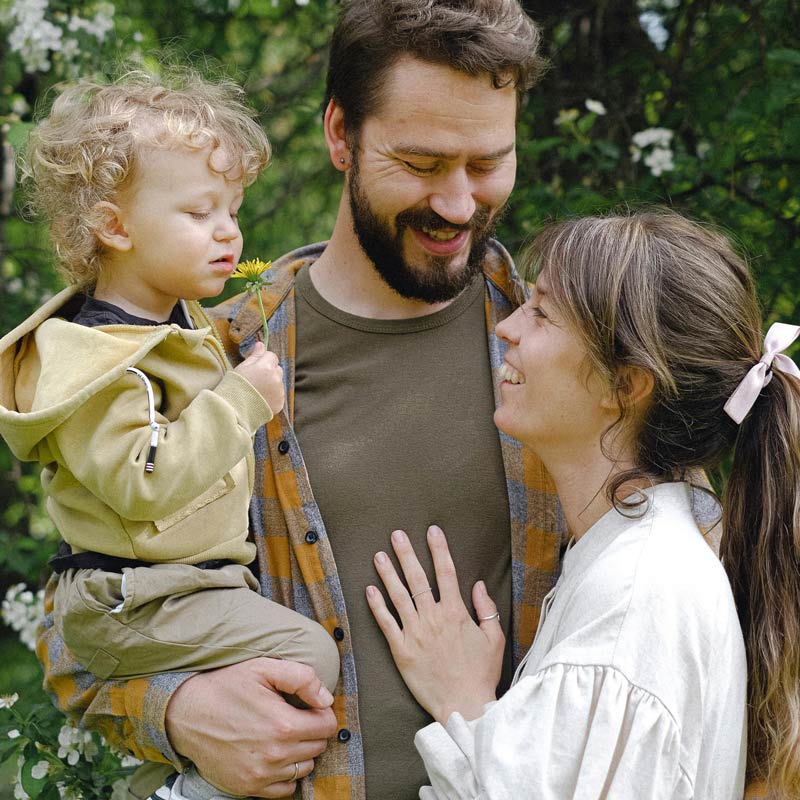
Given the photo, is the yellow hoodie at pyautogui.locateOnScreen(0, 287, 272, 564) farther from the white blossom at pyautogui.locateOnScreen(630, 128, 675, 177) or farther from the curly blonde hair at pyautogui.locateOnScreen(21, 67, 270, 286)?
the white blossom at pyautogui.locateOnScreen(630, 128, 675, 177)

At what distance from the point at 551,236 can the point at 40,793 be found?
1.85 m

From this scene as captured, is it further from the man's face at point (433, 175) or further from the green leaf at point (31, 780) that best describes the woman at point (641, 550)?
the green leaf at point (31, 780)

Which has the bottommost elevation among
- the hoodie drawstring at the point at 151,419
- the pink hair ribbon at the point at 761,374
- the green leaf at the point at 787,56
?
the hoodie drawstring at the point at 151,419

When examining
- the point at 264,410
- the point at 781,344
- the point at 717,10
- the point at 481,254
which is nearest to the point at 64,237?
the point at 264,410

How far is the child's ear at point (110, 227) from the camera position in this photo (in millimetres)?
2092

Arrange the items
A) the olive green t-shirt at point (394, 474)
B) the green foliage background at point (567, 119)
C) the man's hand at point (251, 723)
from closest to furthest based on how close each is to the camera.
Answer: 1. the man's hand at point (251, 723)
2. the olive green t-shirt at point (394, 474)
3. the green foliage background at point (567, 119)

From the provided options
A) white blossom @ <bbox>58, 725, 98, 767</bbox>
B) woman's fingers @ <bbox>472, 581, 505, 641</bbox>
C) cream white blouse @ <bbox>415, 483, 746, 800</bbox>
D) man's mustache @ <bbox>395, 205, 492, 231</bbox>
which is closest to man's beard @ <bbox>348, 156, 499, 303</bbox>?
man's mustache @ <bbox>395, 205, 492, 231</bbox>

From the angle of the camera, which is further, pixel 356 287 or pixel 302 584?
pixel 356 287

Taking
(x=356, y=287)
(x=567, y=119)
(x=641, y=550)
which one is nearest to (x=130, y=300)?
(x=356, y=287)

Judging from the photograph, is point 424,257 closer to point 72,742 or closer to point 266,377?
point 266,377

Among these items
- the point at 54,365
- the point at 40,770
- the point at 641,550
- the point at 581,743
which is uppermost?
the point at 54,365

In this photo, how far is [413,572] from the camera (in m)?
2.22

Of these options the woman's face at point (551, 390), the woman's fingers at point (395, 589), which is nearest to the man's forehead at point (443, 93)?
the woman's face at point (551, 390)

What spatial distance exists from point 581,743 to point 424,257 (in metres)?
1.11
